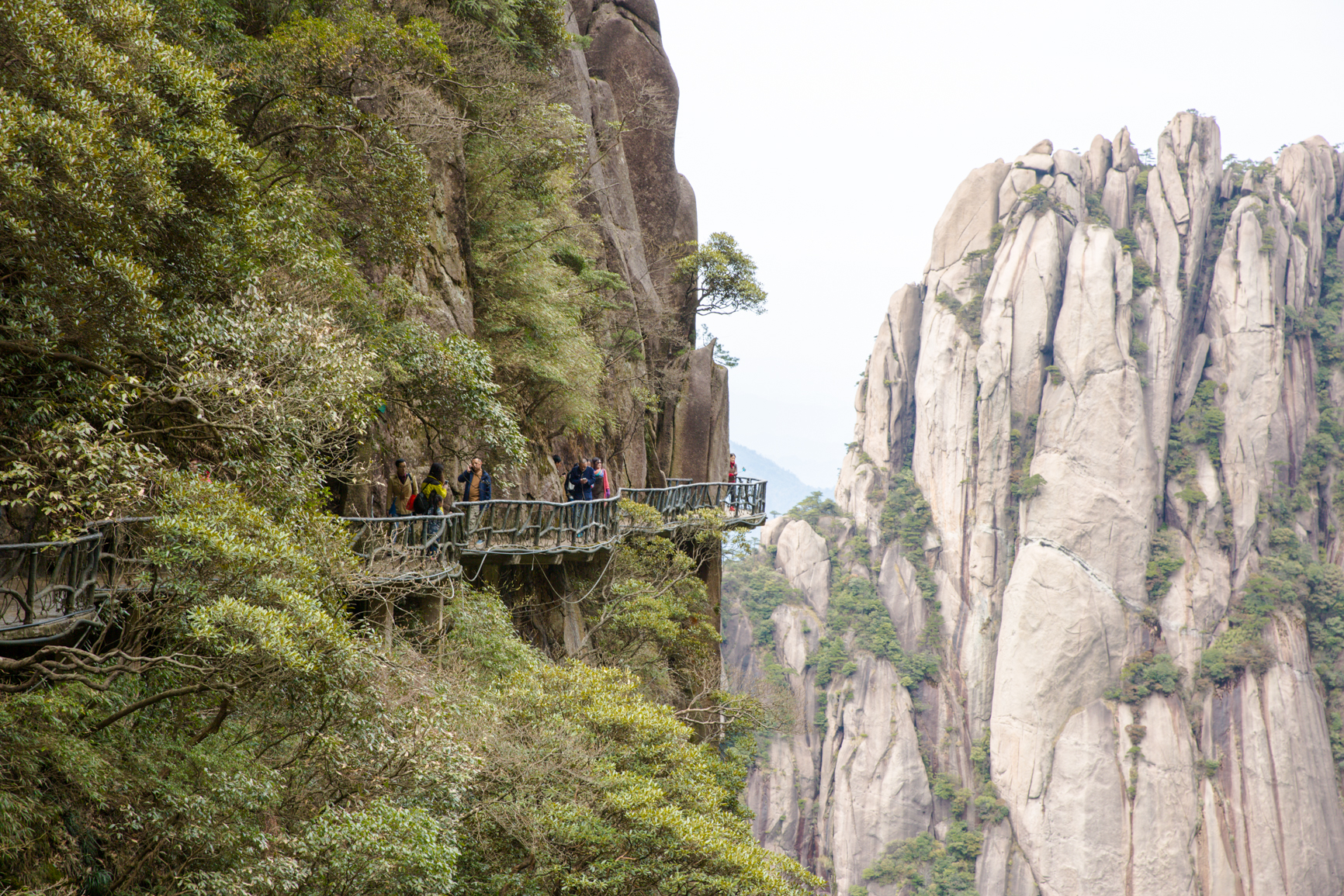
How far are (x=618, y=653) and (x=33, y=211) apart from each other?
15.2m

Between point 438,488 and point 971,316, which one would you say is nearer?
point 438,488

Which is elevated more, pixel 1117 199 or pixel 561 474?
pixel 1117 199

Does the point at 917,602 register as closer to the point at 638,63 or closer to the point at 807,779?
the point at 807,779

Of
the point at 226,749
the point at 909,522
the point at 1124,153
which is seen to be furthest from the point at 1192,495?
the point at 226,749

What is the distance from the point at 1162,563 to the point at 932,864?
24.5 metres

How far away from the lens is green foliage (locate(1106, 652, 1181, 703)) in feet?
177

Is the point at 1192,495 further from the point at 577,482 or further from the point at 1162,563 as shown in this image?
the point at 577,482

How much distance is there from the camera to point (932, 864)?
180 feet

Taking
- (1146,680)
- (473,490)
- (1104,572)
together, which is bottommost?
(1146,680)

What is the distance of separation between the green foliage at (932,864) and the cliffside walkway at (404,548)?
1589 inches

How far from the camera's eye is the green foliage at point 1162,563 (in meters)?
57.0

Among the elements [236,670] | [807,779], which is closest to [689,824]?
[236,670]

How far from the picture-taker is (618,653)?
65.1 ft

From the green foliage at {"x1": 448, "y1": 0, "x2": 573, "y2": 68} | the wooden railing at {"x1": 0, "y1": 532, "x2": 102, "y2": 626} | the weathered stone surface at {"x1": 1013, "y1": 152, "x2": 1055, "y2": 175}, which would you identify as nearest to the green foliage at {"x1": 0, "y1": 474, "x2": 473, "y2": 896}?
the wooden railing at {"x1": 0, "y1": 532, "x2": 102, "y2": 626}
